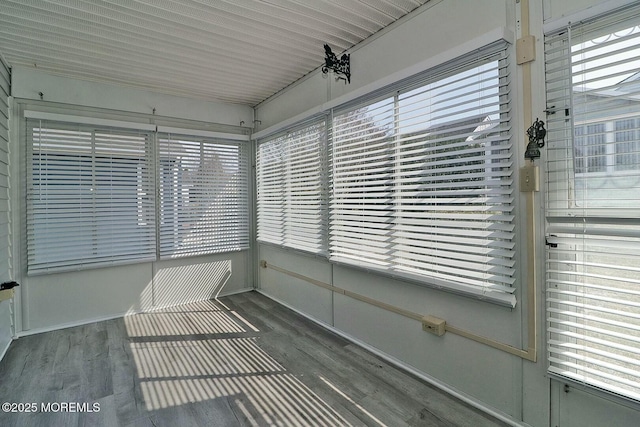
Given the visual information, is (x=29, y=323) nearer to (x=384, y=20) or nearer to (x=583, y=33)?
(x=384, y=20)

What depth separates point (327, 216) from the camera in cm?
332

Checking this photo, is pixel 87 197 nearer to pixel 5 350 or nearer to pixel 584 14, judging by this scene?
pixel 5 350

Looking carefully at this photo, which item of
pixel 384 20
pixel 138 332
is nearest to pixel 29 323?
pixel 138 332

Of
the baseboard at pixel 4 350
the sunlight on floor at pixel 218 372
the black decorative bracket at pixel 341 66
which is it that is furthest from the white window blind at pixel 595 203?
the baseboard at pixel 4 350

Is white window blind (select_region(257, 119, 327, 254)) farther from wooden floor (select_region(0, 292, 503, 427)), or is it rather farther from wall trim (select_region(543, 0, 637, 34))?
wall trim (select_region(543, 0, 637, 34))

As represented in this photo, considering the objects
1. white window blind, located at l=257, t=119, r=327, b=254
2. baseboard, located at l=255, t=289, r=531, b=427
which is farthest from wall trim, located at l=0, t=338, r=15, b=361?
baseboard, located at l=255, t=289, r=531, b=427

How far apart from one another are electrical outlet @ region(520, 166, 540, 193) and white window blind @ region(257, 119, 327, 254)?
194 centimetres

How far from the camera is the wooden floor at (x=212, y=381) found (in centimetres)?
199

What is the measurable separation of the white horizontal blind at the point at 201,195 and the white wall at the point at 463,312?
1955 millimetres

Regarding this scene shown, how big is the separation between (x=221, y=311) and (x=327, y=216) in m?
1.99

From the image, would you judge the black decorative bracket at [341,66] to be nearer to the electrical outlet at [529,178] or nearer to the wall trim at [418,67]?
the wall trim at [418,67]

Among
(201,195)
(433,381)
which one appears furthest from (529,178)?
(201,195)

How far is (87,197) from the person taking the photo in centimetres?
363

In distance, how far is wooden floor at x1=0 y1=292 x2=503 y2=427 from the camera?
199 cm
